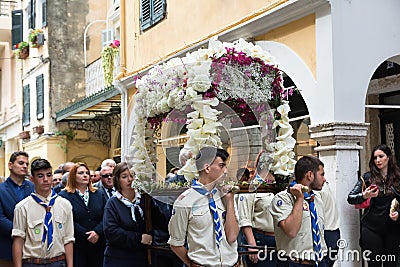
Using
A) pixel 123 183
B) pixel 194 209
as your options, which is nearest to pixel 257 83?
pixel 194 209

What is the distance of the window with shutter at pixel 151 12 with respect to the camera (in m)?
13.7

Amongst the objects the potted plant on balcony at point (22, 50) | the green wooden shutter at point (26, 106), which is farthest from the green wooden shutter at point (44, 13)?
the green wooden shutter at point (26, 106)

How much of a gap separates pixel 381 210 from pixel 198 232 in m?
3.27

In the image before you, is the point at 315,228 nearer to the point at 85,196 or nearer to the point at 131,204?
the point at 131,204

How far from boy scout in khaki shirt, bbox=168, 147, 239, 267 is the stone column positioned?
312 centimetres

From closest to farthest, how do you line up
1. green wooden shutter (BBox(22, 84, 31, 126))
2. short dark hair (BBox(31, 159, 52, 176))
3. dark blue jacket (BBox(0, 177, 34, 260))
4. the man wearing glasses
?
short dark hair (BBox(31, 159, 52, 176))
dark blue jacket (BBox(0, 177, 34, 260))
the man wearing glasses
green wooden shutter (BBox(22, 84, 31, 126))

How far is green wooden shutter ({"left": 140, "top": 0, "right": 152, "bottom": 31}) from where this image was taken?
46.8 feet

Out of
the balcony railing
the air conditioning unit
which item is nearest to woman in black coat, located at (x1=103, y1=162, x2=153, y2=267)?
the balcony railing

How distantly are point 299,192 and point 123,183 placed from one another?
6.87ft

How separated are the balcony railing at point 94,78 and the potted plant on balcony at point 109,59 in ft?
4.69

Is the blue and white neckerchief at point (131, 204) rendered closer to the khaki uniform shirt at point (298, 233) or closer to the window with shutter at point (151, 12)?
the khaki uniform shirt at point (298, 233)

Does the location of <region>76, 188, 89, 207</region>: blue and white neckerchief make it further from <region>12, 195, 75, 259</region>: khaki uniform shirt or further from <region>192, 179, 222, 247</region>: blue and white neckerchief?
<region>192, 179, 222, 247</region>: blue and white neckerchief

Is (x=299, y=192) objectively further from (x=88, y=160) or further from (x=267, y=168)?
(x=88, y=160)

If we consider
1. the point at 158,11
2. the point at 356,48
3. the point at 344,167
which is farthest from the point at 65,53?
the point at 344,167
